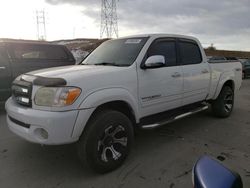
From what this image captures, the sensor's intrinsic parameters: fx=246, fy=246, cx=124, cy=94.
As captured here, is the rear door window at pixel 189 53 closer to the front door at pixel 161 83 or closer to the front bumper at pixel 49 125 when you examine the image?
the front door at pixel 161 83

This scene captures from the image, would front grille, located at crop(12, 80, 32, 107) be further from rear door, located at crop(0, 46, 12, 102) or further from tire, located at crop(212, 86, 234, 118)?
tire, located at crop(212, 86, 234, 118)

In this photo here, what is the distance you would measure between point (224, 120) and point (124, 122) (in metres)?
3.44

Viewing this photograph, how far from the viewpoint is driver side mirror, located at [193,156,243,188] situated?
129 centimetres

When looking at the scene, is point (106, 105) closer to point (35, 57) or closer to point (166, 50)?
point (166, 50)

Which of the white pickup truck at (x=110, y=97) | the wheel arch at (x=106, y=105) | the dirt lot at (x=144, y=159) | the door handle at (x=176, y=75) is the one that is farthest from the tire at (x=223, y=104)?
the wheel arch at (x=106, y=105)

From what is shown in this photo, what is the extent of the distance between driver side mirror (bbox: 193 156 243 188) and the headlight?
6.01 feet

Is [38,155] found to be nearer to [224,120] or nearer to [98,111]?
[98,111]

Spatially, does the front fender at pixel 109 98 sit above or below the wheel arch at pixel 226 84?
above

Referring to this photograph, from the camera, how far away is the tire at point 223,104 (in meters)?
5.88

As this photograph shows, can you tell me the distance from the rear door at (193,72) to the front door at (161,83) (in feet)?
0.69

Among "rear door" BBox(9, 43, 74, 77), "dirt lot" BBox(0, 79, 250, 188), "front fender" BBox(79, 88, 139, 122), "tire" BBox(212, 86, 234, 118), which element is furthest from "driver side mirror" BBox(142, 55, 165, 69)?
"rear door" BBox(9, 43, 74, 77)

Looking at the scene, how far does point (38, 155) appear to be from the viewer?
3.83 m

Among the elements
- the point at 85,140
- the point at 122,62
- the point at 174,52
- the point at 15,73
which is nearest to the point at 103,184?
the point at 85,140

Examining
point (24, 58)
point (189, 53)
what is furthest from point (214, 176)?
point (24, 58)
